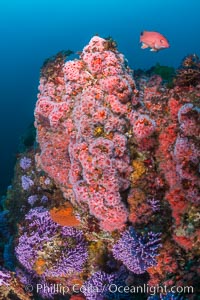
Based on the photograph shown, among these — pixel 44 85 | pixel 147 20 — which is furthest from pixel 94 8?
pixel 44 85

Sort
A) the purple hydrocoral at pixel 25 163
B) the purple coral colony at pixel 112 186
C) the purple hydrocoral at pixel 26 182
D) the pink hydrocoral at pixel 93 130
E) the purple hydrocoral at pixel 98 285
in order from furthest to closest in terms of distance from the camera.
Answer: the purple hydrocoral at pixel 25 163, the purple hydrocoral at pixel 26 182, the purple hydrocoral at pixel 98 285, the pink hydrocoral at pixel 93 130, the purple coral colony at pixel 112 186

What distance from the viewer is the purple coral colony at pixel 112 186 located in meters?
4.38

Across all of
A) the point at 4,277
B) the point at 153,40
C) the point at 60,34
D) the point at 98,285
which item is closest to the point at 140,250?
the point at 98,285

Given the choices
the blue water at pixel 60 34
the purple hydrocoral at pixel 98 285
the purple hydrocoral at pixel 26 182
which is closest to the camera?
the purple hydrocoral at pixel 98 285

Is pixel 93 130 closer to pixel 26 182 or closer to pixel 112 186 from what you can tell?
pixel 112 186

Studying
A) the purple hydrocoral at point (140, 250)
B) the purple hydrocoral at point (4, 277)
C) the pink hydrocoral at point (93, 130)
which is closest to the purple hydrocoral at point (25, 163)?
the pink hydrocoral at point (93, 130)

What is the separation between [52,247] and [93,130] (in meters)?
2.25

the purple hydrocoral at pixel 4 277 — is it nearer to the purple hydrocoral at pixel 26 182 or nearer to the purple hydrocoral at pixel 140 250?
the purple hydrocoral at pixel 26 182

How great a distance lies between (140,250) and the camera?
4.40 meters

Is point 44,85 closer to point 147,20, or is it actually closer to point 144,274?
point 144,274

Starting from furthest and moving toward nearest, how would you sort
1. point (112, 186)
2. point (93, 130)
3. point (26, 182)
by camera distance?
point (26, 182)
point (93, 130)
point (112, 186)

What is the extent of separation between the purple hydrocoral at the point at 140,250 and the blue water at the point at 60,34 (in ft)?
43.8

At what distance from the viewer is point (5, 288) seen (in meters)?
5.57

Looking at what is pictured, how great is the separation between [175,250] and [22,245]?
2795 millimetres
